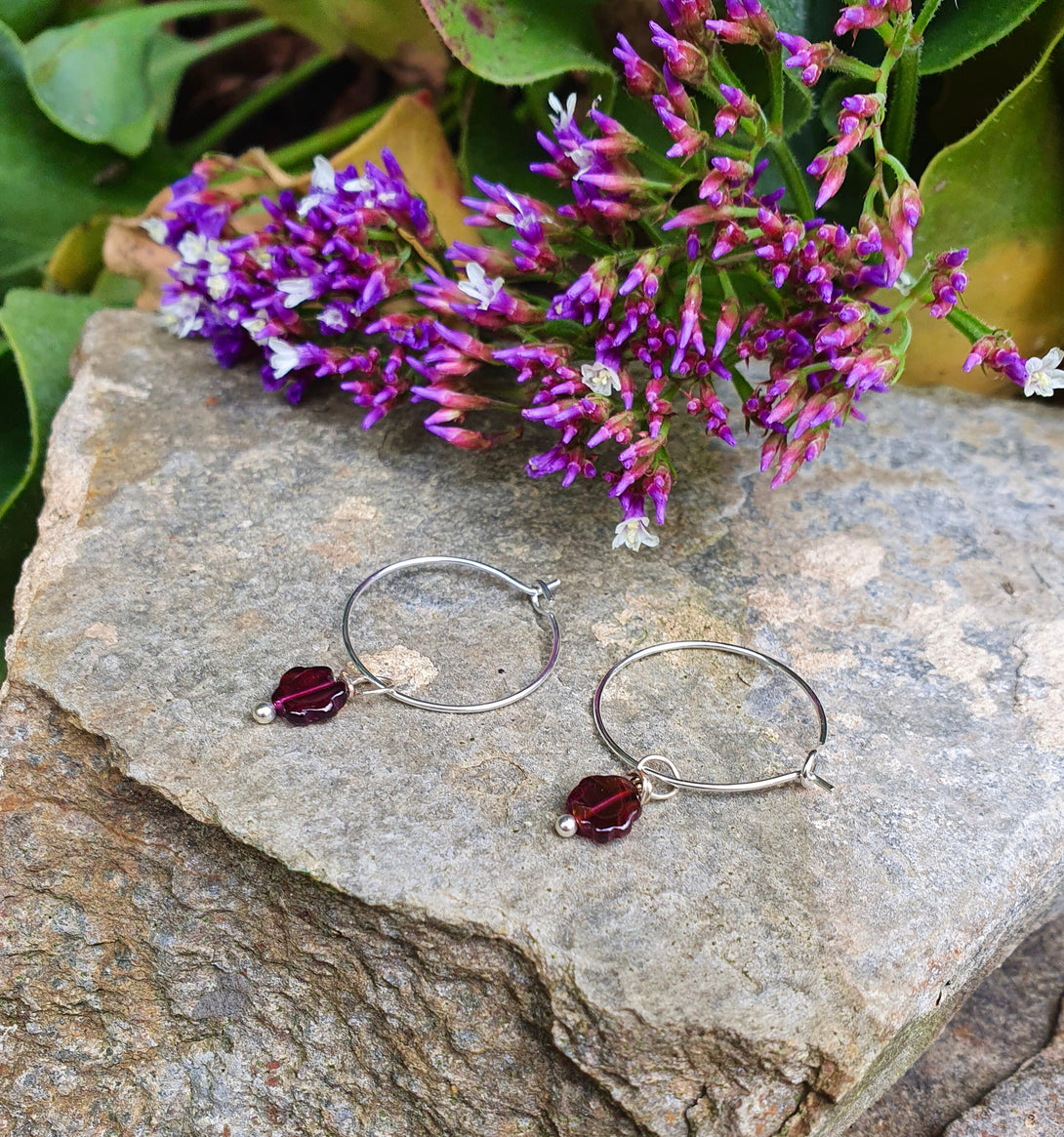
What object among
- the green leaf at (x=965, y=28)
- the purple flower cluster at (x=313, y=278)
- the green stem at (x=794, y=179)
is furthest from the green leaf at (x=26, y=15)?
the green leaf at (x=965, y=28)

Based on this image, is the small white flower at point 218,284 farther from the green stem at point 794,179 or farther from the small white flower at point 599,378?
the green stem at point 794,179

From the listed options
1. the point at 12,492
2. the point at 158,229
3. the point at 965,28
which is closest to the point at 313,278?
the point at 158,229

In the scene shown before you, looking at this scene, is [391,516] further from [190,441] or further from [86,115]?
[86,115]

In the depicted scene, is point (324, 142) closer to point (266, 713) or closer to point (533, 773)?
point (266, 713)

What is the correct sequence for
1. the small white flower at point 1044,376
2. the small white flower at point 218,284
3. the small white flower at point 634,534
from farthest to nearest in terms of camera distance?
the small white flower at point 218,284
the small white flower at point 634,534
the small white flower at point 1044,376

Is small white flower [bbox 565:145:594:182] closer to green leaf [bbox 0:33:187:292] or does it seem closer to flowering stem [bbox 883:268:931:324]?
flowering stem [bbox 883:268:931:324]

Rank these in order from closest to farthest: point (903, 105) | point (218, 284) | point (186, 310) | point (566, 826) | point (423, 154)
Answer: point (566, 826)
point (903, 105)
point (218, 284)
point (186, 310)
point (423, 154)

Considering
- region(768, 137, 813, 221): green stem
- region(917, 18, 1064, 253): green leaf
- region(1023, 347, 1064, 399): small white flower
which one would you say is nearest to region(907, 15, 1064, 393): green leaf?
region(917, 18, 1064, 253): green leaf
